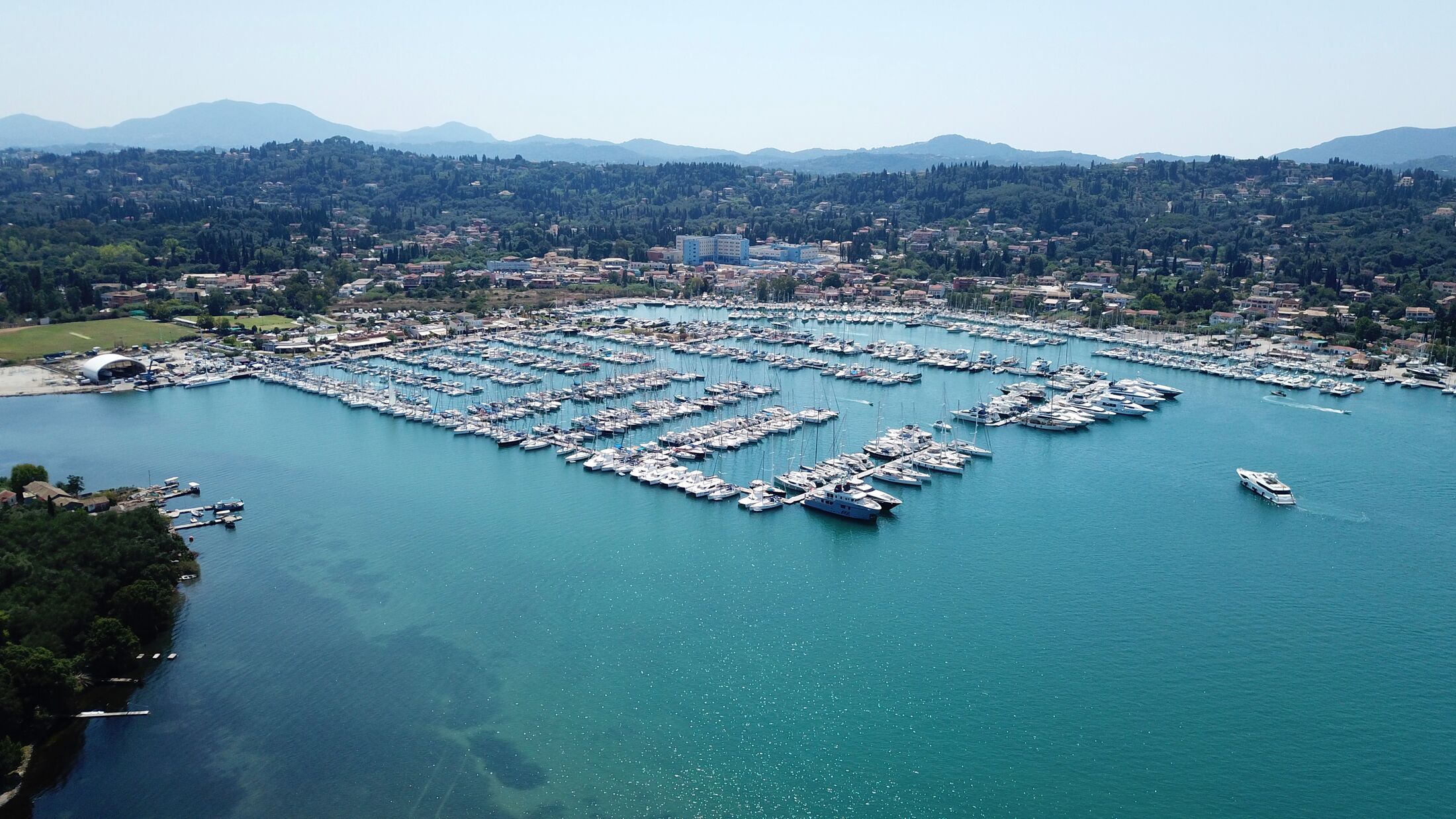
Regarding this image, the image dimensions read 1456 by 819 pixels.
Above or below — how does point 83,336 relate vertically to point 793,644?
above

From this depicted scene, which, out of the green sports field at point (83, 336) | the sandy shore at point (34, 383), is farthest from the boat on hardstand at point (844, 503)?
the green sports field at point (83, 336)

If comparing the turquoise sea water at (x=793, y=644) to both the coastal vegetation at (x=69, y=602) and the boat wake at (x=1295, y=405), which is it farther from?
the boat wake at (x=1295, y=405)

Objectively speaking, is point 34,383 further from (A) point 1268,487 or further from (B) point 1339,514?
(B) point 1339,514

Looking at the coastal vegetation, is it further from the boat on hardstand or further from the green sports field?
the green sports field

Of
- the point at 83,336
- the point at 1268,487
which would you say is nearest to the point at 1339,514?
the point at 1268,487

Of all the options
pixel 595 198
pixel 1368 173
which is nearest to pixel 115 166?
pixel 595 198

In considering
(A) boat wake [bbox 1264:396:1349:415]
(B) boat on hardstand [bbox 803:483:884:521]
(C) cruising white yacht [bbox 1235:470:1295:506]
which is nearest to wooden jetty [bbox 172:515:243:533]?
(B) boat on hardstand [bbox 803:483:884:521]

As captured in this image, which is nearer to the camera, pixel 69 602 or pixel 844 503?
pixel 69 602
